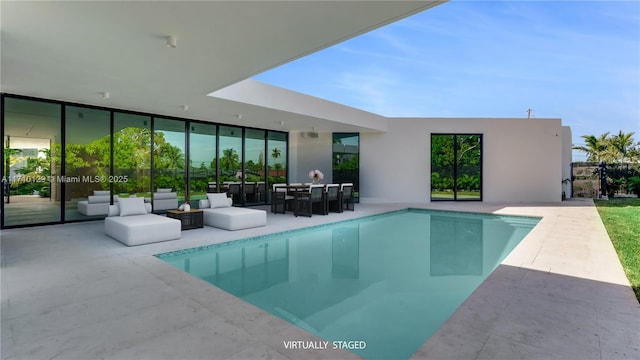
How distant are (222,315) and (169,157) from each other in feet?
24.7

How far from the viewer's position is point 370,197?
1302cm

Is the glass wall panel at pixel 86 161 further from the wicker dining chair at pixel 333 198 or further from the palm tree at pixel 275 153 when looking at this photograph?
the wicker dining chair at pixel 333 198

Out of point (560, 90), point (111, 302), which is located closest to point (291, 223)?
point (111, 302)

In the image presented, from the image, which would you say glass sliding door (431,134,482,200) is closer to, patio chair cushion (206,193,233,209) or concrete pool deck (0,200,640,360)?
concrete pool deck (0,200,640,360)

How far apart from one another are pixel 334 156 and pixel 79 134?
8.32 m

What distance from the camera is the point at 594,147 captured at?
21.2 meters

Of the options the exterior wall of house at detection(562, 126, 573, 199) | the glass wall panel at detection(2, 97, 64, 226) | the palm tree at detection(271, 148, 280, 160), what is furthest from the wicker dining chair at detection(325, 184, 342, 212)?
the exterior wall of house at detection(562, 126, 573, 199)

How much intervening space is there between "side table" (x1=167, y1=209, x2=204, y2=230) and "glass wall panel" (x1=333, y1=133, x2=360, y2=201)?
687cm

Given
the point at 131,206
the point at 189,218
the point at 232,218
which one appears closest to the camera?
the point at 131,206

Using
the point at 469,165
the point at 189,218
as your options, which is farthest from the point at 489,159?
the point at 189,218

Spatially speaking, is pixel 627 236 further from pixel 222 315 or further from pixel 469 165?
pixel 222 315

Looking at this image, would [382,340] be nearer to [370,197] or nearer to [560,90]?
[370,197]

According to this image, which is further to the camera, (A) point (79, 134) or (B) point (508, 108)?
(B) point (508, 108)

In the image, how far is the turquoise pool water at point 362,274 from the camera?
2.97 m
